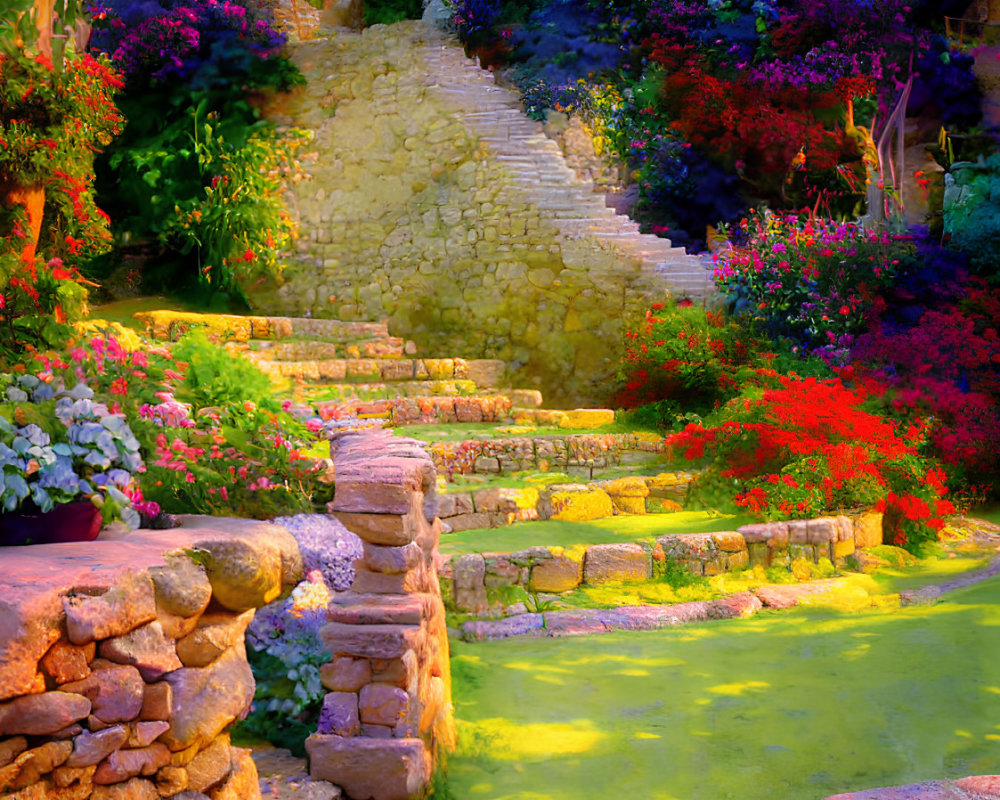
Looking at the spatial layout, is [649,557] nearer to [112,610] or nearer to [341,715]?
[341,715]

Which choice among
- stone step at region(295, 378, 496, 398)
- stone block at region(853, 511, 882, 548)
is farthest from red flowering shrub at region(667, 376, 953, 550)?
stone step at region(295, 378, 496, 398)

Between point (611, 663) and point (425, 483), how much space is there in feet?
5.27

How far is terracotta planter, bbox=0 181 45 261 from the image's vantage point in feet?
25.4

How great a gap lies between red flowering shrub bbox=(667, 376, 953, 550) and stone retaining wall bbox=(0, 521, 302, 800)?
529cm

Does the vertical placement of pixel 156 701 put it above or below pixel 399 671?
above

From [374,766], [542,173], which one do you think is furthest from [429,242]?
[374,766]

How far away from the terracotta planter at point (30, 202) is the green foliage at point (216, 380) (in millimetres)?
2509

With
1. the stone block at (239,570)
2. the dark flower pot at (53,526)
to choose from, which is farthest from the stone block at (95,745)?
the dark flower pot at (53,526)

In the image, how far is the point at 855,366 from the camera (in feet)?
28.4

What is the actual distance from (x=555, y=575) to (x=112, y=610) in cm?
409

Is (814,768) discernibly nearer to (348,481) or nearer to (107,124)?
(348,481)

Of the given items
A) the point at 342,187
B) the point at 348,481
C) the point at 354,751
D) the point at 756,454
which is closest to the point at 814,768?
the point at 354,751

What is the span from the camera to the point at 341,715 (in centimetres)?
345

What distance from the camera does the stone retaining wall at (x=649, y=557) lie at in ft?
18.4
